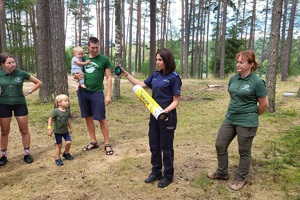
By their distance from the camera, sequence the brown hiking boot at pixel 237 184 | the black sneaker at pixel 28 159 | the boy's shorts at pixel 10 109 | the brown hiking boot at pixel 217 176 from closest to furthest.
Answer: the brown hiking boot at pixel 237 184 < the brown hiking boot at pixel 217 176 < the boy's shorts at pixel 10 109 < the black sneaker at pixel 28 159

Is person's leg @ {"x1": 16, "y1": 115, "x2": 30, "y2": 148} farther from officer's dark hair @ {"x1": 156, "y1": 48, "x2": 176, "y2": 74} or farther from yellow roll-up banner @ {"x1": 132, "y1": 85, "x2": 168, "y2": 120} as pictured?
officer's dark hair @ {"x1": 156, "y1": 48, "x2": 176, "y2": 74}

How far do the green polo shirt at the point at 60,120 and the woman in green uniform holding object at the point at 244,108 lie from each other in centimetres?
274

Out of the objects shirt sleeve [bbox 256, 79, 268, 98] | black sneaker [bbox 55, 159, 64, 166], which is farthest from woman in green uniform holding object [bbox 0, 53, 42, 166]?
shirt sleeve [bbox 256, 79, 268, 98]

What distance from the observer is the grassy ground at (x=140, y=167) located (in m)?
3.61

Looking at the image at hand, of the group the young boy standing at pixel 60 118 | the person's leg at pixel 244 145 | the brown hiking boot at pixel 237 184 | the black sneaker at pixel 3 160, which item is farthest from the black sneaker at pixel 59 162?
the person's leg at pixel 244 145

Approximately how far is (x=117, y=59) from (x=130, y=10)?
77.3 ft

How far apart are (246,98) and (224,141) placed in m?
0.77

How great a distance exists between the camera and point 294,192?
3.58 m

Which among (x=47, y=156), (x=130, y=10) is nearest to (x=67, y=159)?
(x=47, y=156)

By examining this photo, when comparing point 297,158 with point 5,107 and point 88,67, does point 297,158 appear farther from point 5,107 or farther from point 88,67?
point 5,107

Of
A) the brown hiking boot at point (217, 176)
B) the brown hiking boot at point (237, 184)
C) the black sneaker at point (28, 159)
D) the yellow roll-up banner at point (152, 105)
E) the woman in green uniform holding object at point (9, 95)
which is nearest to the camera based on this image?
the yellow roll-up banner at point (152, 105)

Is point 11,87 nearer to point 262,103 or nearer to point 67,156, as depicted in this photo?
point 67,156

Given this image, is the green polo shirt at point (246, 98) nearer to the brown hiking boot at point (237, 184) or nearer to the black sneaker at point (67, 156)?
the brown hiking boot at point (237, 184)

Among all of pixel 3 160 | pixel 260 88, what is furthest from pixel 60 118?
pixel 260 88
